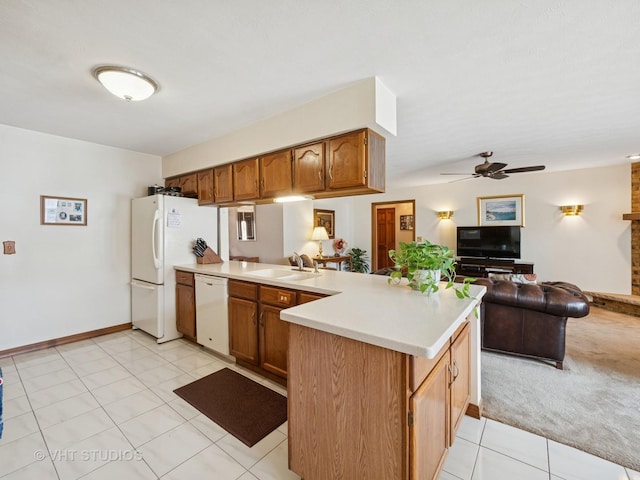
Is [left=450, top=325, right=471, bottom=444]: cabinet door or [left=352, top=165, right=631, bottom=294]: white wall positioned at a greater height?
[left=352, top=165, right=631, bottom=294]: white wall

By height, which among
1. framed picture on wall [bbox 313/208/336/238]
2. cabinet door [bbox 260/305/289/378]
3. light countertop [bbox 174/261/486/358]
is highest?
framed picture on wall [bbox 313/208/336/238]

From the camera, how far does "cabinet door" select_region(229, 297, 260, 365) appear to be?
→ 96.7 inches

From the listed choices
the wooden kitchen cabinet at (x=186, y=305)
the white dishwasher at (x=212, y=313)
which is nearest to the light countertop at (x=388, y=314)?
the white dishwasher at (x=212, y=313)

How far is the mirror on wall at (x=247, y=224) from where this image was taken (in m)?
5.90

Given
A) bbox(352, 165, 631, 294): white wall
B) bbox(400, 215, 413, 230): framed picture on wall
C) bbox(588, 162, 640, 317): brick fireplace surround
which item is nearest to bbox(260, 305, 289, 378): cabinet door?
bbox(352, 165, 631, 294): white wall

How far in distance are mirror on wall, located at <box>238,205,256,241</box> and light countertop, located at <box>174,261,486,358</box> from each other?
158 inches

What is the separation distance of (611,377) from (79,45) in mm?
4612

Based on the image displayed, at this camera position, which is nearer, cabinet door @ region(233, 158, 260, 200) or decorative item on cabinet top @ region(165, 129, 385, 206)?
decorative item on cabinet top @ region(165, 129, 385, 206)

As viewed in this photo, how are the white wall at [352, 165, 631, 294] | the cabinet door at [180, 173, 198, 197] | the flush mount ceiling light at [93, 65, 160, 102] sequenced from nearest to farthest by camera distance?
1. the flush mount ceiling light at [93, 65, 160, 102]
2. the cabinet door at [180, 173, 198, 197]
3. the white wall at [352, 165, 631, 294]

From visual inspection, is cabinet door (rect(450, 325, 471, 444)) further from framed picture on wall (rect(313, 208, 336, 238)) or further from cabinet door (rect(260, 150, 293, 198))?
framed picture on wall (rect(313, 208, 336, 238))

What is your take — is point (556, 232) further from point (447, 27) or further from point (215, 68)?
point (215, 68)

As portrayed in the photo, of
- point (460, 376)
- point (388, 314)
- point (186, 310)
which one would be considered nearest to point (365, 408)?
point (388, 314)

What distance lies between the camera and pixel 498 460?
159 centimetres

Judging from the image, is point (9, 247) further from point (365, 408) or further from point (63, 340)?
point (365, 408)
